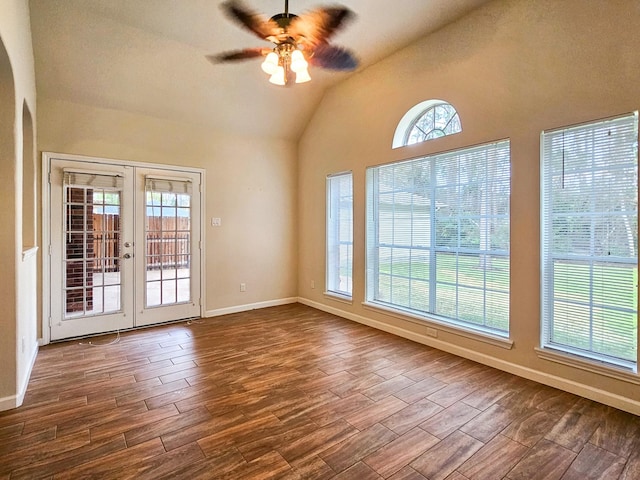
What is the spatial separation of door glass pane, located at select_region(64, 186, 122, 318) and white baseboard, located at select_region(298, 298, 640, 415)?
11.1 ft

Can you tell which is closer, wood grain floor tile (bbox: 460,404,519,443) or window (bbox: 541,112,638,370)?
wood grain floor tile (bbox: 460,404,519,443)

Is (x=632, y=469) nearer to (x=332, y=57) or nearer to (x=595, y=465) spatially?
(x=595, y=465)

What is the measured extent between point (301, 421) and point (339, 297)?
2.87m

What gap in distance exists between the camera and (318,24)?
2826 mm

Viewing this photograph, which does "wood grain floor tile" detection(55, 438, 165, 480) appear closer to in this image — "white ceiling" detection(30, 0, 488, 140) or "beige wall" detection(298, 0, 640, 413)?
"beige wall" detection(298, 0, 640, 413)

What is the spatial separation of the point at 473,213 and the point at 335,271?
2448 mm

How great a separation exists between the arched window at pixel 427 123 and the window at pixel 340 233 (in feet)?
3.43

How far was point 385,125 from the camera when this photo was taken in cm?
431

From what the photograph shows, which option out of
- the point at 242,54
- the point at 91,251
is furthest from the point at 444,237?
the point at 91,251

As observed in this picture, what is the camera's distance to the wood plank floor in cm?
193

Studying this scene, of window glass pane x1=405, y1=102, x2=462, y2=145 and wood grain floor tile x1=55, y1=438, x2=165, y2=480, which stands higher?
window glass pane x1=405, y1=102, x2=462, y2=145

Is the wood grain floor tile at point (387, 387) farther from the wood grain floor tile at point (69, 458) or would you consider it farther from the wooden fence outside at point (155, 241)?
the wooden fence outside at point (155, 241)

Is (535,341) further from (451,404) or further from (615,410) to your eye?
(451,404)

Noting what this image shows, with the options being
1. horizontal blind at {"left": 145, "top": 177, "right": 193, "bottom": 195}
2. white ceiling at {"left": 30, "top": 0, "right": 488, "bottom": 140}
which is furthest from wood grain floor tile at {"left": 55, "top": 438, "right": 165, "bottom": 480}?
white ceiling at {"left": 30, "top": 0, "right": 488, "bottom": 140}
